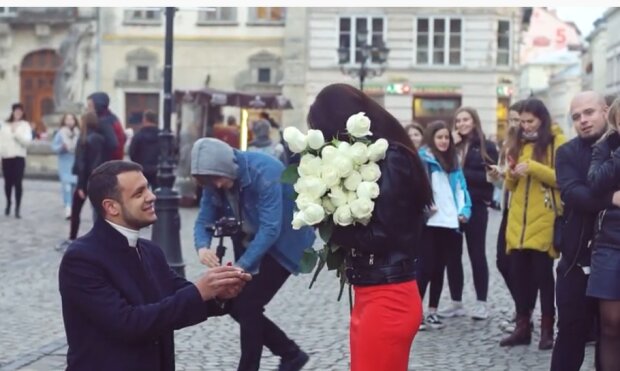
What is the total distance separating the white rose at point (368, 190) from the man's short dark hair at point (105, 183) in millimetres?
932

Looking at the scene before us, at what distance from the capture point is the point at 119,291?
4.32 m

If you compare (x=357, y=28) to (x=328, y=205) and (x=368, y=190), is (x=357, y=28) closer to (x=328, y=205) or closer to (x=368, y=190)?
(x=328, y=205)

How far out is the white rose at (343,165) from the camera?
4.80 meters

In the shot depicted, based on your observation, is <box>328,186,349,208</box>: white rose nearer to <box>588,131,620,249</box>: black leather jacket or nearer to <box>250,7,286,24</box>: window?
<box>588,131,620,249</box>: black leather jacket

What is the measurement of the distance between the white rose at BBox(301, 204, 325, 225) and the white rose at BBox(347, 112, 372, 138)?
348 millimetres

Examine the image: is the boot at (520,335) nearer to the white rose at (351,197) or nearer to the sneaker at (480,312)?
the sneaker at (480,312)

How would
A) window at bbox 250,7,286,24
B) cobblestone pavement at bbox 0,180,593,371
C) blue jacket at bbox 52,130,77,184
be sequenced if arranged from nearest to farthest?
cobblestone pavement at bbox 0,180,593,371, blue jacket at bbox 52,130,77,184, window at bbox 250,7,286,24

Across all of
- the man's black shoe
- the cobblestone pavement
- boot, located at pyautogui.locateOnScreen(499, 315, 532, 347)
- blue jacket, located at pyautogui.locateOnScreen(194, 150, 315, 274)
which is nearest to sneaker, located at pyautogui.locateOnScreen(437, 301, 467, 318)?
the cobblestone pavement

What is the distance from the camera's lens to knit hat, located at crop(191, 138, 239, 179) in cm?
666

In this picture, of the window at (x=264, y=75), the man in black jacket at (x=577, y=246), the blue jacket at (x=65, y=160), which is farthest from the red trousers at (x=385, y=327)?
the window at (x=264, y=75)

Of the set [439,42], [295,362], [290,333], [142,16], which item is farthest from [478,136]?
[142,16]

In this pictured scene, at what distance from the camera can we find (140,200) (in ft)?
14.4

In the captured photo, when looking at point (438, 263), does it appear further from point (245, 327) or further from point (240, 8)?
point (240, 8)

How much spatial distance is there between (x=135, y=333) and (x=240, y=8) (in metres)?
43.8
